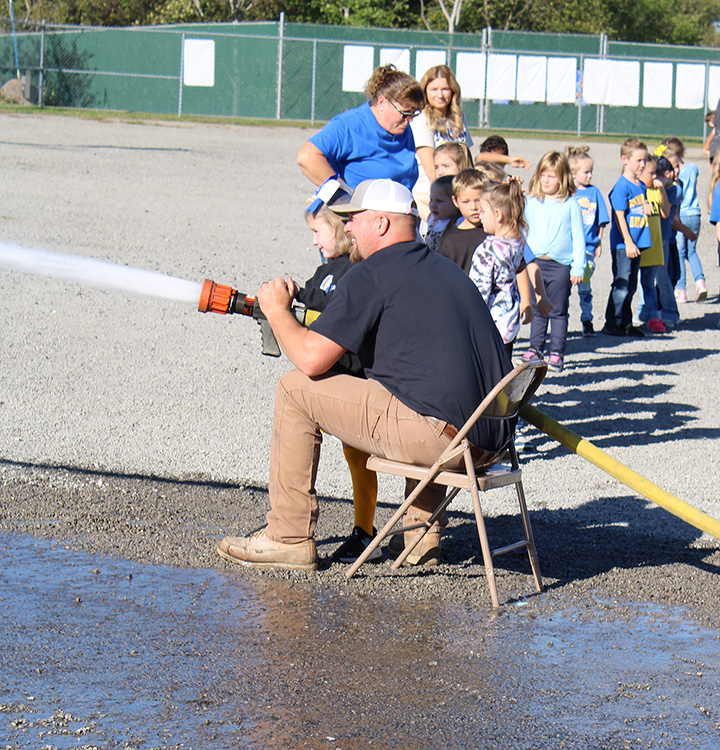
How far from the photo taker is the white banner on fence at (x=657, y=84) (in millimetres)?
31681

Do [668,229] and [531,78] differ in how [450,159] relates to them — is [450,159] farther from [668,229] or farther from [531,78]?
[531,78]

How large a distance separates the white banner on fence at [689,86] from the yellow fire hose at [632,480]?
29956mm

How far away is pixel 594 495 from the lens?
625cm

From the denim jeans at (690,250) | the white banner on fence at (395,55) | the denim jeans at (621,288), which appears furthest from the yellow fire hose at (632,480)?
the white banner on fence at (395,55)

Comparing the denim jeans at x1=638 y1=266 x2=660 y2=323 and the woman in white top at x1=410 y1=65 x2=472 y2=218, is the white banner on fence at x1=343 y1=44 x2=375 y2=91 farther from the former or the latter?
the woman in white top at x1=410 y1=65 x2=472 y2=218

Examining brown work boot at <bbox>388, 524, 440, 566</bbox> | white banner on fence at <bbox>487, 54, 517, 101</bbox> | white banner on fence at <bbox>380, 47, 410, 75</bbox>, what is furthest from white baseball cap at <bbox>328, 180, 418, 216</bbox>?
white banner on fence at <bbox>487, 54, 517, 101</bbox>

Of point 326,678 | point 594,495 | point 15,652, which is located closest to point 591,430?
point 594,495

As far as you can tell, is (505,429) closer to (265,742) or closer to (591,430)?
(265,742)

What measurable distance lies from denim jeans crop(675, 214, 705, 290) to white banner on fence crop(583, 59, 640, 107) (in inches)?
734

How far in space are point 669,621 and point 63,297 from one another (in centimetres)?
769

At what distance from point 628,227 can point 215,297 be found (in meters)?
7.42

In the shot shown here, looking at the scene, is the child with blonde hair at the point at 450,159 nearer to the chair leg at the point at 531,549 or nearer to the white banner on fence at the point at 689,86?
the chair leg at the point at 531,549

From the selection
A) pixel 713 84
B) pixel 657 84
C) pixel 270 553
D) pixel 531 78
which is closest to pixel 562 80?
pixel 531 78

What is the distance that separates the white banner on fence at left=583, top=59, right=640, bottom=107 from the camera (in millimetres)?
31266
